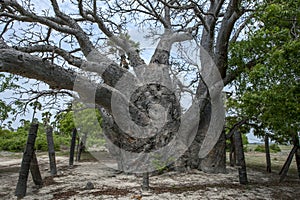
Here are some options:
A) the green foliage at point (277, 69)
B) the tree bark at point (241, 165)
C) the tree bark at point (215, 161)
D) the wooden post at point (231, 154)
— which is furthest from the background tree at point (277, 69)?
the wooden post at point (231, 154)

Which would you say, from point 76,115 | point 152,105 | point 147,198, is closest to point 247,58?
point 147,198

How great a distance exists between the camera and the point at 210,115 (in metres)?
6.07

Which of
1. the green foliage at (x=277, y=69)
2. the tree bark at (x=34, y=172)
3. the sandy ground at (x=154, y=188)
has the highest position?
the green foliage at (x=277, y=69)

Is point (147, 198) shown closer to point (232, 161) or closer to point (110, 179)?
point (110, 179)

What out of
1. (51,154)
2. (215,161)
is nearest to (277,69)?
(215,161)

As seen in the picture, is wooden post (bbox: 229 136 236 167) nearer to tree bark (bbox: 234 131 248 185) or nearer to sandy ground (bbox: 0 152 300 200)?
sandy ground (bbox: 0 152 300 200)

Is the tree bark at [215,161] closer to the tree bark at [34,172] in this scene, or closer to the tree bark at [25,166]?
the tree bark at [34,172]

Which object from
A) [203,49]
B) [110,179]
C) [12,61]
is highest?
[203,49]

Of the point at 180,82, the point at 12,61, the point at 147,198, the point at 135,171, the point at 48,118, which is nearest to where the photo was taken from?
the point at 147,198

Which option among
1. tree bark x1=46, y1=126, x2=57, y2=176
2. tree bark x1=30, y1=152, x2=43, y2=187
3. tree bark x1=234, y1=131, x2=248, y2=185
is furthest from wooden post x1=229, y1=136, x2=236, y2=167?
tree bark x1=30, y1=152, x2=43, y2=187

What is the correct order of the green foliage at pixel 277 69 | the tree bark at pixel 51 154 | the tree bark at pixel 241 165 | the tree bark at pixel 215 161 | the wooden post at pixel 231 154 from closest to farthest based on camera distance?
the green foliage at pixel 277 69 → the tree bark at pixel 241 165 → the tree bark at pixel 51 154 → the tree bark at pixel 215 161 → the wooden post at pixel 231 154

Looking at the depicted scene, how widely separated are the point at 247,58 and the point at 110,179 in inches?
129

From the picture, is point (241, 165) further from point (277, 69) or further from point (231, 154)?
point (231, 154)

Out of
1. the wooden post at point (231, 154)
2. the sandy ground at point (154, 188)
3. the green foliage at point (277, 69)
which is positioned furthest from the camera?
the wooden post at point (231, 154)
